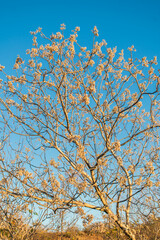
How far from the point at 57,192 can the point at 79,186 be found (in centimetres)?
65

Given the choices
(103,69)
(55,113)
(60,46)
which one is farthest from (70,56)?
(55,113)

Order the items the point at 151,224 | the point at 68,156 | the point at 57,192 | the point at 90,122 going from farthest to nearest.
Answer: the point at 151,224
the point at 90,122
the point at 68,156
the point at 57,192

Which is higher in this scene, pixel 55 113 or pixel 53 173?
pixel 55 113

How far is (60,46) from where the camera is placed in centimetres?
506

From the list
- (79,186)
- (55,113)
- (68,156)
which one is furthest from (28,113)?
(79,186)

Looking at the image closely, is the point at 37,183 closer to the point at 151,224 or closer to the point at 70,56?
the point at 70,56

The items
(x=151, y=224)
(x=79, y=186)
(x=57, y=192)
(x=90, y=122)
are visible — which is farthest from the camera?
(x=151, y=224)

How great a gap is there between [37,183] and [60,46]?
3208mm

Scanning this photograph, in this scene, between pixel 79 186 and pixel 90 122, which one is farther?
pixel 90 122

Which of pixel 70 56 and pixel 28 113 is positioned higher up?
pixel 70 56

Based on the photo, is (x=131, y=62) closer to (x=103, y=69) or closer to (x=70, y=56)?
(x=103, y=69)

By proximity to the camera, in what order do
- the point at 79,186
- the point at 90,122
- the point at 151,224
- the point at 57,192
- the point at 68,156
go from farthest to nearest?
the point at 151,224 < the point at 90,122 < the point at 68,156 < the point at 57,192 < the point at 79,186

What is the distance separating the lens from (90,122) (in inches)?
233

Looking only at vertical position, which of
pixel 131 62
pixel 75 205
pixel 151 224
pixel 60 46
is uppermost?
pixel 60 46
